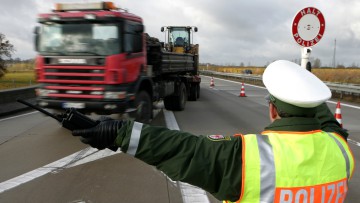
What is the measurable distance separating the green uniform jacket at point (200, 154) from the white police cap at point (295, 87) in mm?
112

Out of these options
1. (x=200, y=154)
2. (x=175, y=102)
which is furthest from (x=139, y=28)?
(x=200, y=154)

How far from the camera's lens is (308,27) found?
7031 mm

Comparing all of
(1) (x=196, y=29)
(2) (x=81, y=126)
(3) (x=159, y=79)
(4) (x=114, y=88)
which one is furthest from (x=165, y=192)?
Result: (1) (x=196, y=29)

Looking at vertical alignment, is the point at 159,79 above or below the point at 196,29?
below

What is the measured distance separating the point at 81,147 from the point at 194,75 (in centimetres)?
1080

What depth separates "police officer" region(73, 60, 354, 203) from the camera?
4.96ft

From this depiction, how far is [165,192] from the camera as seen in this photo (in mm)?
4656

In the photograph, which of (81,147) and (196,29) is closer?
(81,147)

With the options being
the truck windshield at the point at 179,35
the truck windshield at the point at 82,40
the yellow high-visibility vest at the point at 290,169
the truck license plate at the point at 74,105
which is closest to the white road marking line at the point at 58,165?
the truck license plate at the point at 74,105

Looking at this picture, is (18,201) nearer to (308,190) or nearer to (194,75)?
(308,190)

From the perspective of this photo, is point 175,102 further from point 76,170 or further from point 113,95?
point 76,170

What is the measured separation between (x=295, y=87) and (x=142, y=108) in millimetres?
7743

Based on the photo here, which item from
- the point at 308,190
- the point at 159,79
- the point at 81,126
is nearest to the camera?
A: the point at 308,190

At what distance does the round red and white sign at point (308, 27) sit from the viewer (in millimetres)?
6957
